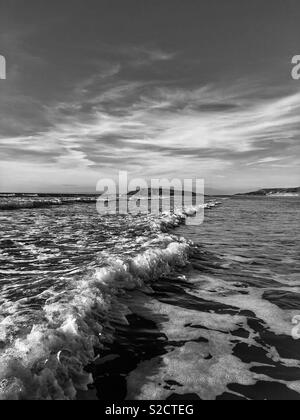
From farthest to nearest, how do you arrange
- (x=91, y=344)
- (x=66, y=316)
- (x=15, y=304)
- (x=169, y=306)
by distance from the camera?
(x=169, y=306)
(x=15, y=304)
(x=66, y=316)
(x=91, y=344)

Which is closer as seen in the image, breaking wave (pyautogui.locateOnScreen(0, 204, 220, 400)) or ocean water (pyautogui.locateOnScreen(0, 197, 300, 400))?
breaking wave (pyautogui.locateOnScreen(0, 204, 220, 400))

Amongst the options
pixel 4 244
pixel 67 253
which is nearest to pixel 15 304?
pixel 67 253

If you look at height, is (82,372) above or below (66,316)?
below

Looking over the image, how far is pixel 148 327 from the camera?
17.7 ft

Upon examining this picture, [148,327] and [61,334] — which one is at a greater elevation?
[61,334]

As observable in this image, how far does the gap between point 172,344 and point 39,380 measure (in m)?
1.97

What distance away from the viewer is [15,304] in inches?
220

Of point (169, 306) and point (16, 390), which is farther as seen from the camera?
point (169, 306)

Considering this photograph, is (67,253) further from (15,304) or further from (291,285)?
(291,285)

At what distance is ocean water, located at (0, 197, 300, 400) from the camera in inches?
147

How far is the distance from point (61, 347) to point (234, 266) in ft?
21.2

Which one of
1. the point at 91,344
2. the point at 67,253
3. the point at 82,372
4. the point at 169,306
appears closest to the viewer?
the point at 82,372

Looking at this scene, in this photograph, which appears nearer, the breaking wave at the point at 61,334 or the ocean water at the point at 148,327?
the breaking wave at the point at 61,334

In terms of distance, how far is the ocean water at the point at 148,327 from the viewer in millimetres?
3742
